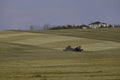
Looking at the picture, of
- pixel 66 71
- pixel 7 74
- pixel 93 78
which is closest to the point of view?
pixel 93 78

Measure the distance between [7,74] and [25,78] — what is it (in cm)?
170

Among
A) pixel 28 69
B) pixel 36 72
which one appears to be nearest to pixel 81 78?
pixel 36 72

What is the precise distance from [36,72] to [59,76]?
2251mm

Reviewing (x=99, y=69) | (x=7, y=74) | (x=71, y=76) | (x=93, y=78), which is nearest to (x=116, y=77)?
(x=93, y=78)

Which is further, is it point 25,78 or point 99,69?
point 99,69

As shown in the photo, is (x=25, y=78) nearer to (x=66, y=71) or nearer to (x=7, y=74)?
(x=7, y=74)

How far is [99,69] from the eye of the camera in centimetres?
2200

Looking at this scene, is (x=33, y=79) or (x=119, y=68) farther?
(x=119, y=68)

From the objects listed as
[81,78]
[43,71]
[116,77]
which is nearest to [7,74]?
[43,71]

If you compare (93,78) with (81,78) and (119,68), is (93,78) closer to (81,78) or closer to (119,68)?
(81,78)

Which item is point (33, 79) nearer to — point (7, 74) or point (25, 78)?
point (25, 78)

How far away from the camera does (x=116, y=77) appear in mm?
18312

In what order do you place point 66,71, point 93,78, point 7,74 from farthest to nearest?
point 66,71 < point 7,74 < point 93,78

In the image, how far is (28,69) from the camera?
2255 centimetres
